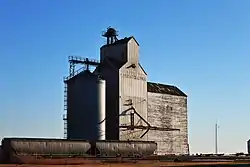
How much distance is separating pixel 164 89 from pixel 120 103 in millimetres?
11794

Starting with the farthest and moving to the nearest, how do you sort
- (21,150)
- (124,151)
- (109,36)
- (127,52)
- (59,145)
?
(109,36) < (127,52) < (124,151) < (59,145) < (21,150)

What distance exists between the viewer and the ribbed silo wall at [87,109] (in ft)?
212

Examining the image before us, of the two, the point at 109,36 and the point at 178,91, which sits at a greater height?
the point at 109,36

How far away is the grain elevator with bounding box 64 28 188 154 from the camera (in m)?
65.4

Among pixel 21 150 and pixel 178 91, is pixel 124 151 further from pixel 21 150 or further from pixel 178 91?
pixel 178 91

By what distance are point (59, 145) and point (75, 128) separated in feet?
41.1

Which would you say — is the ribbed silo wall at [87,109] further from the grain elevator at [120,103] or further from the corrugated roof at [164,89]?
the corrugated roof at [164,89]

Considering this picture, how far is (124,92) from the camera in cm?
6888

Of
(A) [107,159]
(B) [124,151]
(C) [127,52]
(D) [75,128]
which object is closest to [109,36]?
(C) [127,52]

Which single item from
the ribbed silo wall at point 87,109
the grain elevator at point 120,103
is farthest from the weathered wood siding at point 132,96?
the ribbed silo wall at point 87,109

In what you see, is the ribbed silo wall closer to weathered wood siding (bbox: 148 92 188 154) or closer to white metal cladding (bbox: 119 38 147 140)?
white metal cladding (bbox: 119 38 147 140)

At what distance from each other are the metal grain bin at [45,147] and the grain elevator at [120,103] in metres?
9.13

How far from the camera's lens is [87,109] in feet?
213

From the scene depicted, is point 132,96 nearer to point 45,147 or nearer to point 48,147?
point 48,147
